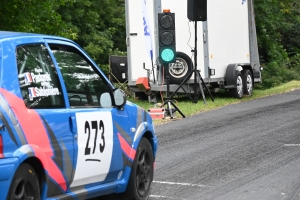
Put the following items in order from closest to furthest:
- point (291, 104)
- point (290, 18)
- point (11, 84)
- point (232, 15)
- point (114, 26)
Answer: point (11, 84), point (291, 104), point (232, 15), point (114, 26), point (290, 18)

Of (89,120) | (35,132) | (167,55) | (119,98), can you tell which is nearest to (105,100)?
(119,98)

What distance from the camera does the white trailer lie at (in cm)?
2198

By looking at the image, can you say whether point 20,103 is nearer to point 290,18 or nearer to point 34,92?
point 34,92

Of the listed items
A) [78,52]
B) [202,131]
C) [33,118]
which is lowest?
[202,131]

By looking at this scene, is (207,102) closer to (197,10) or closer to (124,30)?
(197,10)

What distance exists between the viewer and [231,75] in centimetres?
2311

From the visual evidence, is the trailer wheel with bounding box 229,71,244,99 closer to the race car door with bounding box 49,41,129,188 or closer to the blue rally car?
the blue rally car

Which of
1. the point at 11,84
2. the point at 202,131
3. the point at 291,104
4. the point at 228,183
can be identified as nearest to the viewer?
the point at 11,84

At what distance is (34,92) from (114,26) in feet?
102

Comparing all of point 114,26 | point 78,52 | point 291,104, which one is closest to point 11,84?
point 78,52

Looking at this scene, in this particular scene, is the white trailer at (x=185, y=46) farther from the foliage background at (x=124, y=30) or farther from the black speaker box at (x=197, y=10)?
the foliage background at (x=124, y=30)

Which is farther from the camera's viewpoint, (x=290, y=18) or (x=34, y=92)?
(x=290, y=18)

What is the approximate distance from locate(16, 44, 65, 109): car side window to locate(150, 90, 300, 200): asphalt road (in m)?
2.42

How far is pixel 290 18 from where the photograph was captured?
141 ft
